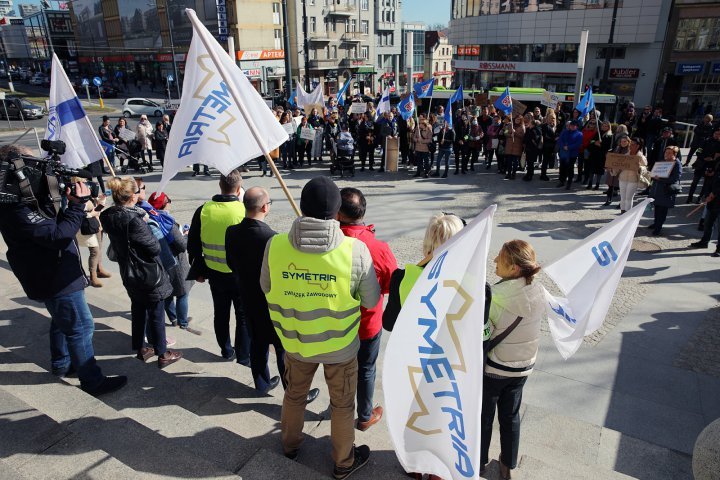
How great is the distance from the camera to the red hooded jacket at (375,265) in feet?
9.82

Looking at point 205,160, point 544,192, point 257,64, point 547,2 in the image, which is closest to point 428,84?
point 544,192

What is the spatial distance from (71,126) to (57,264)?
9.63 feet

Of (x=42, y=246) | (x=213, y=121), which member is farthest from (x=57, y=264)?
(x=213, y=121)

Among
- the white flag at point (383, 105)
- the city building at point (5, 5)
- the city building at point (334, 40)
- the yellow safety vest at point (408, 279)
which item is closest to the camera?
the yellow safety vest at point (408, 279)

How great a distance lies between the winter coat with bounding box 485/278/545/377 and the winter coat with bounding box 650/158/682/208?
22.2ft

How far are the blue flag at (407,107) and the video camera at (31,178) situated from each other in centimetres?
1144

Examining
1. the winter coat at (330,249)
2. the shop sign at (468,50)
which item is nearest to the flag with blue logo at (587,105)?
the winter coat at (330,249)

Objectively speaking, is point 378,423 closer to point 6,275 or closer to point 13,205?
point 13,205

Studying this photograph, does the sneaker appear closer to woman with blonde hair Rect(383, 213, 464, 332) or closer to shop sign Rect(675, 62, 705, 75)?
woman with blonde hair Rect(383, 213, 464, 332)

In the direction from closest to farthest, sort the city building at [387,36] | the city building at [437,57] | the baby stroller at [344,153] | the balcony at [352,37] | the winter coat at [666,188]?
the winter coat at [666,188] → the baby stroller at [344,153] → the balcony at [352,37] → the city building at [387,36] → the city building at [437,57]

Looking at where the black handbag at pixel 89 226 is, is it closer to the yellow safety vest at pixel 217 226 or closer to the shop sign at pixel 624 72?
the yellow safety vest at pixel 217 226

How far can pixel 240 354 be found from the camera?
4.46 metres

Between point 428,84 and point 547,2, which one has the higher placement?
point 547,2

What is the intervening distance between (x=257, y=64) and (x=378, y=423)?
50.2 metres
